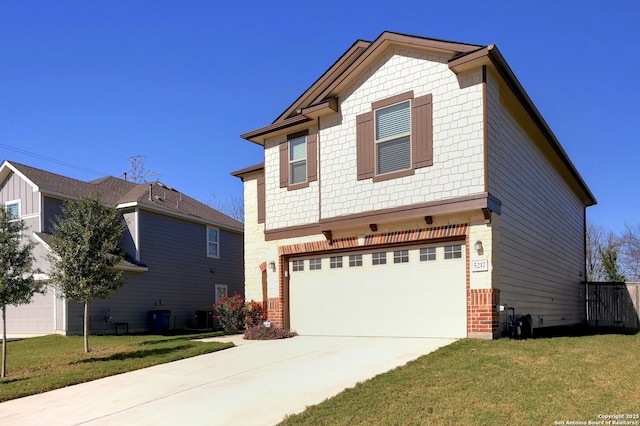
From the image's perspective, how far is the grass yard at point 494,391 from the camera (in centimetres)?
537

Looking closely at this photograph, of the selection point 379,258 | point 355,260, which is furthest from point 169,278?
point 379,258

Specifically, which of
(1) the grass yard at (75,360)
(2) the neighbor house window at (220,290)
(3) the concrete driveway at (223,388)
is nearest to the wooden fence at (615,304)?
(3) the concrete driveway at (223,388)

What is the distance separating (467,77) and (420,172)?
2320mm

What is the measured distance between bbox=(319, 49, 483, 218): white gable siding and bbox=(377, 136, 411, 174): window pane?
0.35 m

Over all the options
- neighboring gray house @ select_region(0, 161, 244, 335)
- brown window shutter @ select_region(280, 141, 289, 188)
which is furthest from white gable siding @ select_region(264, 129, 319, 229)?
neighboring gray house @ select_region(0, 161, 244, 335)

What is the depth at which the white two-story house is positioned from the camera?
1093cm

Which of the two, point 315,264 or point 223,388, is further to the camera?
point 315,264

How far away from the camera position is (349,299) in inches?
518

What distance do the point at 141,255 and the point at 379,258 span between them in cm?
1190

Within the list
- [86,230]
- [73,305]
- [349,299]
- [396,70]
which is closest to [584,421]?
[349,299]

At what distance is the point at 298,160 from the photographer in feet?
48.1

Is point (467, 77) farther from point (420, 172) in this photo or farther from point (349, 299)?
point (349, 299)

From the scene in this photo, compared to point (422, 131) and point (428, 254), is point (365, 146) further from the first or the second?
point (428, 254)

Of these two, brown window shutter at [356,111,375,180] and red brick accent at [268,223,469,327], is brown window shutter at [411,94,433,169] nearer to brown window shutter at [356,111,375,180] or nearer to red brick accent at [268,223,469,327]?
brown window shutter at [356,111,375,180]
